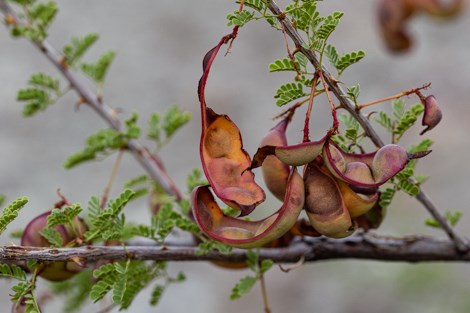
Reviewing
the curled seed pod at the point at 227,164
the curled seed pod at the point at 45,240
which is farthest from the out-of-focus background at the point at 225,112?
the curled seed pod at the point at 227,164

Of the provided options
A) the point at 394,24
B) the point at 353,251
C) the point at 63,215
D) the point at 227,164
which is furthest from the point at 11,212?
the point at 394,24

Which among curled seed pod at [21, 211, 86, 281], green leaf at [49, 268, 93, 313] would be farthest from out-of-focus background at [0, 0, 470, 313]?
curled seed pod at [21, 211, 86, 281]

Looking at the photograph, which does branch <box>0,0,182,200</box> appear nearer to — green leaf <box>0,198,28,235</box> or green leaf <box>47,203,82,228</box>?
green leaf <box>47,203,82,228</box>

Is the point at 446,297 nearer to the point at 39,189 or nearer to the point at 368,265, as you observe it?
the point at 368,265

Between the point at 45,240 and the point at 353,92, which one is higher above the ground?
the point at 45,240

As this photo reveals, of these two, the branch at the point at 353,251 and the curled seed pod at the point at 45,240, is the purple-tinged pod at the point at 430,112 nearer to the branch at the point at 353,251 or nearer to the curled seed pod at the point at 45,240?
the branch at the point at 353,251

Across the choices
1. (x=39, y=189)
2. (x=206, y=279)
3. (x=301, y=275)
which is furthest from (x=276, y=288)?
(x=39, y=189)

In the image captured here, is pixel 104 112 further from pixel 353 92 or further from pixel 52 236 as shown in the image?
pixel 353 92

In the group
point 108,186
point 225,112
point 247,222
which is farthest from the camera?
point 225,112
